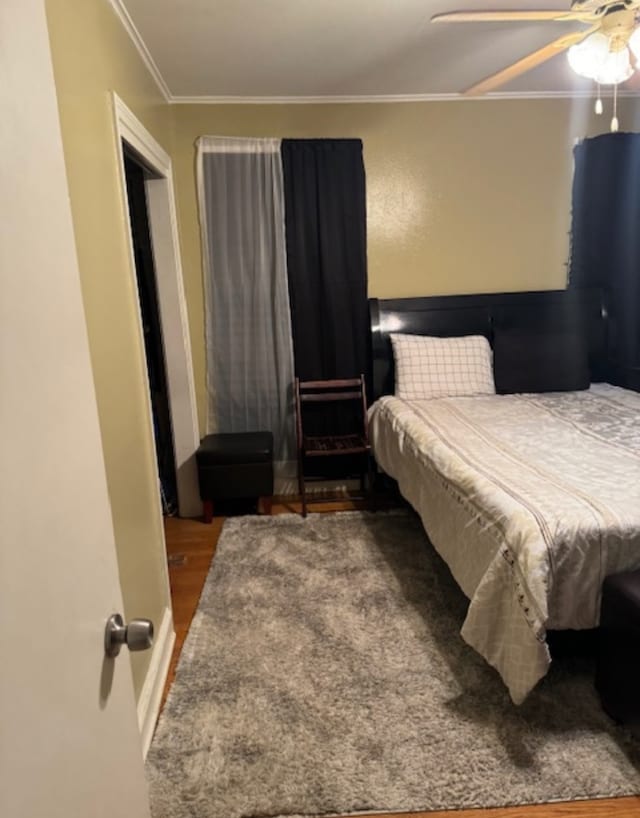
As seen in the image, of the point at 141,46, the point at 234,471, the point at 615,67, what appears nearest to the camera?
the point at 615,67

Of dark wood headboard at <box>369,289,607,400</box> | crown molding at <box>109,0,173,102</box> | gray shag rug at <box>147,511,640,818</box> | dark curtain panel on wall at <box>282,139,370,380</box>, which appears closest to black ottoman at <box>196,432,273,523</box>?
dark curtain panel on wall at <box>282,139,370,380</box>

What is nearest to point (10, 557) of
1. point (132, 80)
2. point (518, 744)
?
point (518, 744)

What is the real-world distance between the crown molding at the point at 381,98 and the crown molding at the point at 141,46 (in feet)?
0.72

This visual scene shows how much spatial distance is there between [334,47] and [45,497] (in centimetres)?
260

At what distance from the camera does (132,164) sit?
9.35 feet

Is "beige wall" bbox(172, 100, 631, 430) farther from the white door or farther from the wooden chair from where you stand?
the white door

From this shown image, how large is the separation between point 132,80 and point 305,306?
1.58 metres

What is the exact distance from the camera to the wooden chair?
333 centimetres

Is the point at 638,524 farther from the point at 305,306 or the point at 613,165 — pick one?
the point at 613,165

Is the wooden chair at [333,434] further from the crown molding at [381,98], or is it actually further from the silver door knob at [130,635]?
the silver door knob at [130,635]

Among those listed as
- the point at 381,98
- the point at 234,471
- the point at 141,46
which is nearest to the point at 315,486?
the point at 234,471

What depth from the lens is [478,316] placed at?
3533 mm

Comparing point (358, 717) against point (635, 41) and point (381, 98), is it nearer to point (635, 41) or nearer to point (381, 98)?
point (635, 41)

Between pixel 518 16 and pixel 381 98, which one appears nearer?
pixel 518 16
